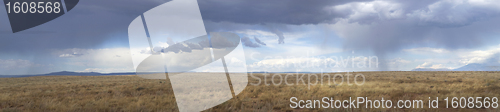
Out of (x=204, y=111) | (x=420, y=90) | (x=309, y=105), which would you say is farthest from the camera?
(x=420, y=90)

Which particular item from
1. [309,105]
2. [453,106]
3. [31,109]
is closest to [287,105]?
[309,105]

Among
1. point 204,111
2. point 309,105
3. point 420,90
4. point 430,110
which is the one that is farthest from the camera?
point 420,90

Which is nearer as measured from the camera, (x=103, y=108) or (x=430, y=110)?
(x=430, y=110)

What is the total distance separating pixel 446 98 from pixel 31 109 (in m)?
22.3

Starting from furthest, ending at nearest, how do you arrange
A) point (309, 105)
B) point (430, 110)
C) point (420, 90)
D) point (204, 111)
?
point (420, 90), point (309, 105), point (204, 111), point (430, 110)

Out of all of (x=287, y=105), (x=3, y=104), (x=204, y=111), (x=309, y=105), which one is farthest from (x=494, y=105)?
(x=3, y=104)

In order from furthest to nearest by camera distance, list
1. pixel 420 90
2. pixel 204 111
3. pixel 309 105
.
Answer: pixel 420 90 < pixel 309 105 < pixel 204 111

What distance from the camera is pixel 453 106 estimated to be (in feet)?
40.3

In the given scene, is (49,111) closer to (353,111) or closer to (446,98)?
(353,111)

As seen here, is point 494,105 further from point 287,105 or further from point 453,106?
point 287,105

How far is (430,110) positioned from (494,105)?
4.48m

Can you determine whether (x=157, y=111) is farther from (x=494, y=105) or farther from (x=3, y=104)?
(x=494, y=105)

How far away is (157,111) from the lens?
11.3 m

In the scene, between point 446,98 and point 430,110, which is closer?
point 430,110
